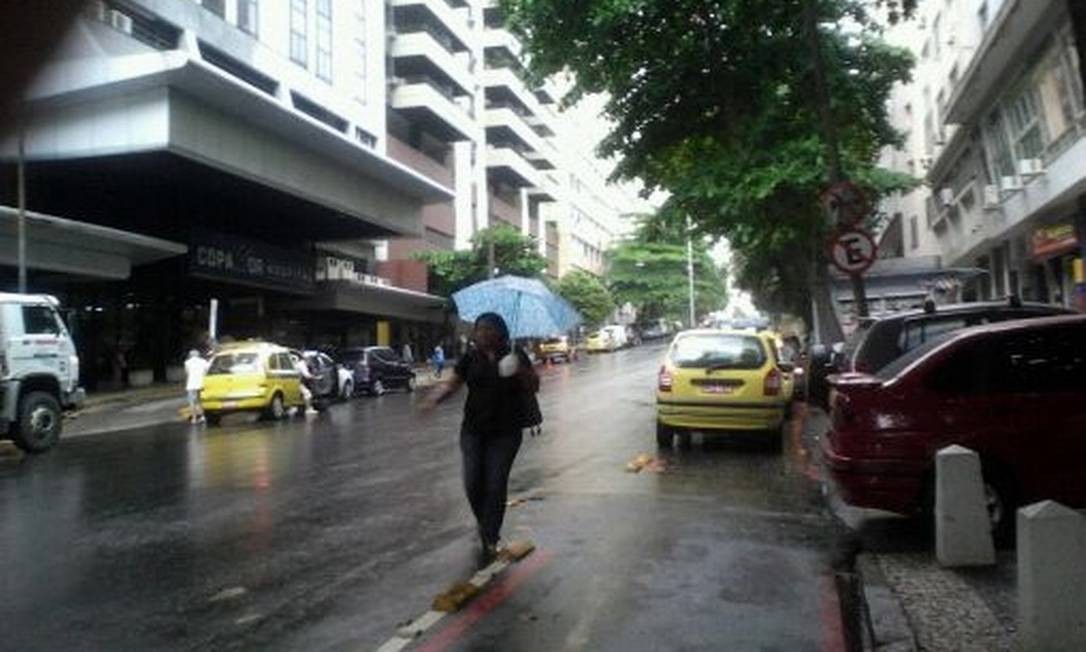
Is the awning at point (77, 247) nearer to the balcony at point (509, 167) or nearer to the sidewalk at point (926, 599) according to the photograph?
the sidewalk at point (926, 599)

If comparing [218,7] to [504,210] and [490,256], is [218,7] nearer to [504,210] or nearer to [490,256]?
[490,256]

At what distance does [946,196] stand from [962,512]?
99.9ft

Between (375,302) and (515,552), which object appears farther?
(375,302)

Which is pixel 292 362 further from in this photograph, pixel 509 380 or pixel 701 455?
pixel 509 380

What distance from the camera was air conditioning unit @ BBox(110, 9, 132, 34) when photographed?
3.82ft

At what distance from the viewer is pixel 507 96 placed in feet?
252

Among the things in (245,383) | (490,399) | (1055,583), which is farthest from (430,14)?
(1055,583)

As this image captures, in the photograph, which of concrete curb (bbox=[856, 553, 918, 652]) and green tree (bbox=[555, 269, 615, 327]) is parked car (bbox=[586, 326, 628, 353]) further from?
concrete curb (bbox=[856, 553, 918, 652])

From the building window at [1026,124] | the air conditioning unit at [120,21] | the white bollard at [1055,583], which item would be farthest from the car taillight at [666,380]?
the air conditioning unit at [120,21]

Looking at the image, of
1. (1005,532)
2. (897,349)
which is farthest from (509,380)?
(897,349)

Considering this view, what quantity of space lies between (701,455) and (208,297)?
29.0 metres

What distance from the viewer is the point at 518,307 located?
2136cm

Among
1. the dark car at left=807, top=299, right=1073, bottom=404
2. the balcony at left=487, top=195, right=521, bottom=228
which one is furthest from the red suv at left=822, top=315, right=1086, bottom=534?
the balcony at left=487, top=195, right=521, bottom=228

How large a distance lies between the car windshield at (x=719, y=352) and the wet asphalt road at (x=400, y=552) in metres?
1.21
